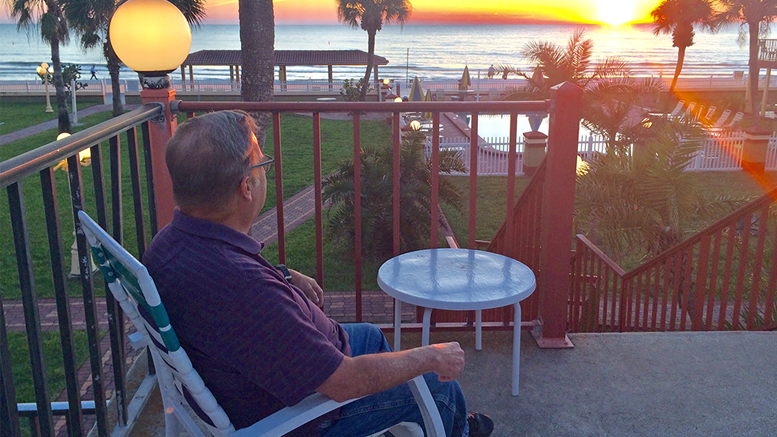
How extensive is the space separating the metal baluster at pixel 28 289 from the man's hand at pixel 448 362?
3.29 ft

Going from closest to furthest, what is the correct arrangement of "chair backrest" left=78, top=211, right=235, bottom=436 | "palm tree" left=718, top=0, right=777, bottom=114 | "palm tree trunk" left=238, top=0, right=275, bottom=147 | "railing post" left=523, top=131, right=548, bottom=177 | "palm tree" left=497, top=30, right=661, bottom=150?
"chair backrest" left=78, top=211, right=235, bottom=436 < "palm tree trunk" left=238, top=0, right=275, bottom=147 < "palm tree" left=497, top=30, right=661, bottom=150 < "railing post" left=523, top=131, right=548, bottom=177 < "palm tree" left=718, top=0, right=777, bottom=114

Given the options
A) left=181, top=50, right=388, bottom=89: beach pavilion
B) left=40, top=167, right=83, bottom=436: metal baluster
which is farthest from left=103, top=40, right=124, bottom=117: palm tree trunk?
left=40, top=167, right=83, bottom=436: metal baluster

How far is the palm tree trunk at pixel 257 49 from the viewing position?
27.0 feet

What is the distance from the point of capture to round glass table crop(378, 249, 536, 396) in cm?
222

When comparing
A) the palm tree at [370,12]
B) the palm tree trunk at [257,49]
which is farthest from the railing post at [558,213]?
the palm tree at [370,12]

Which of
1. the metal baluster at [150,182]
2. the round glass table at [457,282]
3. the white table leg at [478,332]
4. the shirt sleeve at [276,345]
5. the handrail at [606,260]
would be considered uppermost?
the metal baluster at [150,182]

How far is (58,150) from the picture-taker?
1.66 meters

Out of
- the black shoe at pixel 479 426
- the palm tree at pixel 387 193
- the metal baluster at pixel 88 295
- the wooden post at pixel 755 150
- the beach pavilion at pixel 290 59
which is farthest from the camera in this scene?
the beach pavilion at pixel 290 59

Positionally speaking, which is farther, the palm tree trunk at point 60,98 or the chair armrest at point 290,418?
the palm tree trunk at point 60,98

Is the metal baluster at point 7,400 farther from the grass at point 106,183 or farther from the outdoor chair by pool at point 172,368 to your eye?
the grass at point 106,183

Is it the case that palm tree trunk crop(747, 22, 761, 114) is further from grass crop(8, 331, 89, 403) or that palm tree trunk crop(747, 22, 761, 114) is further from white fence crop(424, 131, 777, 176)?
grass crop(8, 331, 89, 403)

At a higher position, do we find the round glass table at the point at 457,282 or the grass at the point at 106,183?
the round glass table at the point at 457,282

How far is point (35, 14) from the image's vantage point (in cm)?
2575

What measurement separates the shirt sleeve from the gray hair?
254 millimetres
